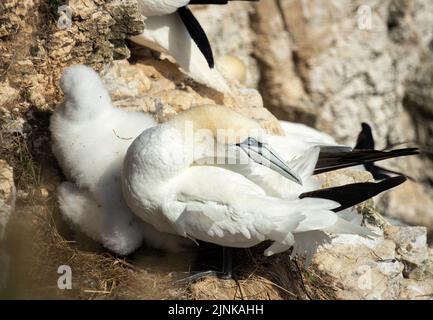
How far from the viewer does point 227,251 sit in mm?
4160

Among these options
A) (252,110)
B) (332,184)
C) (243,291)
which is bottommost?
(243,291)

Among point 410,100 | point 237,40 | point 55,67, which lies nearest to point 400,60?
point 410,100

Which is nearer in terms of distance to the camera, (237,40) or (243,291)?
(243,291)

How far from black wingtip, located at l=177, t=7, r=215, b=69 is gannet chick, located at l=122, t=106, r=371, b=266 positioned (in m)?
1.36

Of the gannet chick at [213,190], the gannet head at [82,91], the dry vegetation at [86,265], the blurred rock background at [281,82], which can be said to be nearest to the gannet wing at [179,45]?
the blurred rock background at [281,82]

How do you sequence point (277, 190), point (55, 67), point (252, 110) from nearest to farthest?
point (277, 190) < point (55, 67) < point (252, 110)

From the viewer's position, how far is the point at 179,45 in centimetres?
550

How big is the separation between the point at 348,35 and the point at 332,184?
3.62m

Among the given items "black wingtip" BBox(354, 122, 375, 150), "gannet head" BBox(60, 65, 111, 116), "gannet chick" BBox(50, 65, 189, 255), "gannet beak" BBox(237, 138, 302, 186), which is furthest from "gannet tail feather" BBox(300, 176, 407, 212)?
"black wingtip" BBox(354, 122, 375, 150)

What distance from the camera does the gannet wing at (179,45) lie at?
539 centimetres

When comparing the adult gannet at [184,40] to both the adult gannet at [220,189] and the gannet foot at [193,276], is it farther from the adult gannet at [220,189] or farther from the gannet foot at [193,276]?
the gannet foot at [193,276]

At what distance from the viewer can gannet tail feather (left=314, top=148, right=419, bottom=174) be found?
4268 millimetres

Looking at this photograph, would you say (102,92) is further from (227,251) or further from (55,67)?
(227,251)

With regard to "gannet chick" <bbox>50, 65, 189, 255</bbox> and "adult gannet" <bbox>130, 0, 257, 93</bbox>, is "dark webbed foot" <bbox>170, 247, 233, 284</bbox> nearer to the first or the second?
"gannet chick" <bbox>50, 65, 189, 255</bbox>
